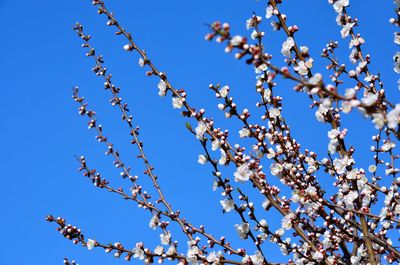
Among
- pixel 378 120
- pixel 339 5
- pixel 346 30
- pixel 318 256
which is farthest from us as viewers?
pixel 346 30

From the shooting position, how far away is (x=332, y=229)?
4.56 metres

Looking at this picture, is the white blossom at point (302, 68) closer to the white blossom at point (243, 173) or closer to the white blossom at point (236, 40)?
the white blossom at point (243, 173)

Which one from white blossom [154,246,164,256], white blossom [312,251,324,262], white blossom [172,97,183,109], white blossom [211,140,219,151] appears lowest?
white blossom [312,251,324,262]

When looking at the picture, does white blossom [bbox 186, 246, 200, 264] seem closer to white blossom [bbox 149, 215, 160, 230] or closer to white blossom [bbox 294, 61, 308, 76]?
white blossom [bbox 149, 215, 160, 230]

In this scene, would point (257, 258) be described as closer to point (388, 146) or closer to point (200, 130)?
point (200, 130)

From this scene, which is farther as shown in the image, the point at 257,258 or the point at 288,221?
the point at 288,221

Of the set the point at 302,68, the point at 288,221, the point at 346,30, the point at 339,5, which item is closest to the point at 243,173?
the point at 288,221

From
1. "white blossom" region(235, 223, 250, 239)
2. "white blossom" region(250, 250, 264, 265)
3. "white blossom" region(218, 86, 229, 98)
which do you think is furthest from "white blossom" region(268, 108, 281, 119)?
"white blossom" region(250, 250, 264, 265)

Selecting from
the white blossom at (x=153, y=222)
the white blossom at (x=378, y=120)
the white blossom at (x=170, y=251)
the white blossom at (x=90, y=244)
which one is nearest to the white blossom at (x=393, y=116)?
the white blossom at (x=378, y=120)

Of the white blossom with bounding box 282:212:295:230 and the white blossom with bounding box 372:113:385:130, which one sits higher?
the white blossom with bounding box 282:212:295:230

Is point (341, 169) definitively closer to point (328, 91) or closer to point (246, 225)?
point (246, 225)

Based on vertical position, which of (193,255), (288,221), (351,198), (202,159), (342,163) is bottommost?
(351,198)

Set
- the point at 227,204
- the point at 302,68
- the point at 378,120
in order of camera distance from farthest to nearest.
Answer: the point at 302,68 → the point at 227,204 → the point at 378,120

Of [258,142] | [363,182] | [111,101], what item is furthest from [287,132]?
[111,101]
